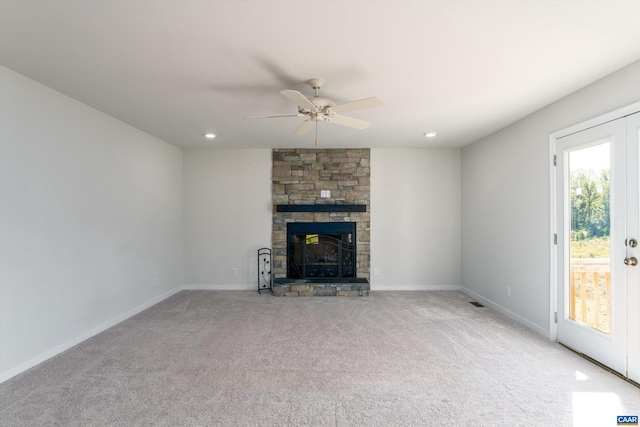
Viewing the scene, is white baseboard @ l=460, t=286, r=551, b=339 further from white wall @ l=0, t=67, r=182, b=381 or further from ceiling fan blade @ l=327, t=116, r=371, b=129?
white wall @ l=0, t=67, r=182, b=381

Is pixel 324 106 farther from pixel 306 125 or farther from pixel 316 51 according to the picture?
pixel 316 51

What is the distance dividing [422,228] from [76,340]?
4.89 m

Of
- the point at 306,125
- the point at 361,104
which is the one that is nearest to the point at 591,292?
the point at 361,104

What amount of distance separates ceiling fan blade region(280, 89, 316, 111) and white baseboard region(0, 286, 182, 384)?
3026 mm

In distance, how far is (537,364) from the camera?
8.56 ft

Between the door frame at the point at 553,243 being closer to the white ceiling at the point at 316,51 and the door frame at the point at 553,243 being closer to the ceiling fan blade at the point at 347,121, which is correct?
the white ceiling at the point at 316,51

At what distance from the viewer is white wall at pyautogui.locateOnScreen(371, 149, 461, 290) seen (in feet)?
17.4

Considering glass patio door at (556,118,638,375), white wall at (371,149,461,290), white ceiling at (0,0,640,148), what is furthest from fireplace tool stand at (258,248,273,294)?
glass patio door at (556,118,638,375)

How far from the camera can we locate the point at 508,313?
3.84 m

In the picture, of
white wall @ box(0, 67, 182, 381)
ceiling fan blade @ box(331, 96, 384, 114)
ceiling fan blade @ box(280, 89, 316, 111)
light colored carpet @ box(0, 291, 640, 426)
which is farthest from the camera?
white wall @ box(0, 67, 182, 381)

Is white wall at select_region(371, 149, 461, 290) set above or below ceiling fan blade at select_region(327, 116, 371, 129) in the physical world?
below

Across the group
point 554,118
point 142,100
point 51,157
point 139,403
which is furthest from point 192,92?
point 554,118

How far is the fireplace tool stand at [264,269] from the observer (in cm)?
527

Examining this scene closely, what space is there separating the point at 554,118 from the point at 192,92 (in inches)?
142
